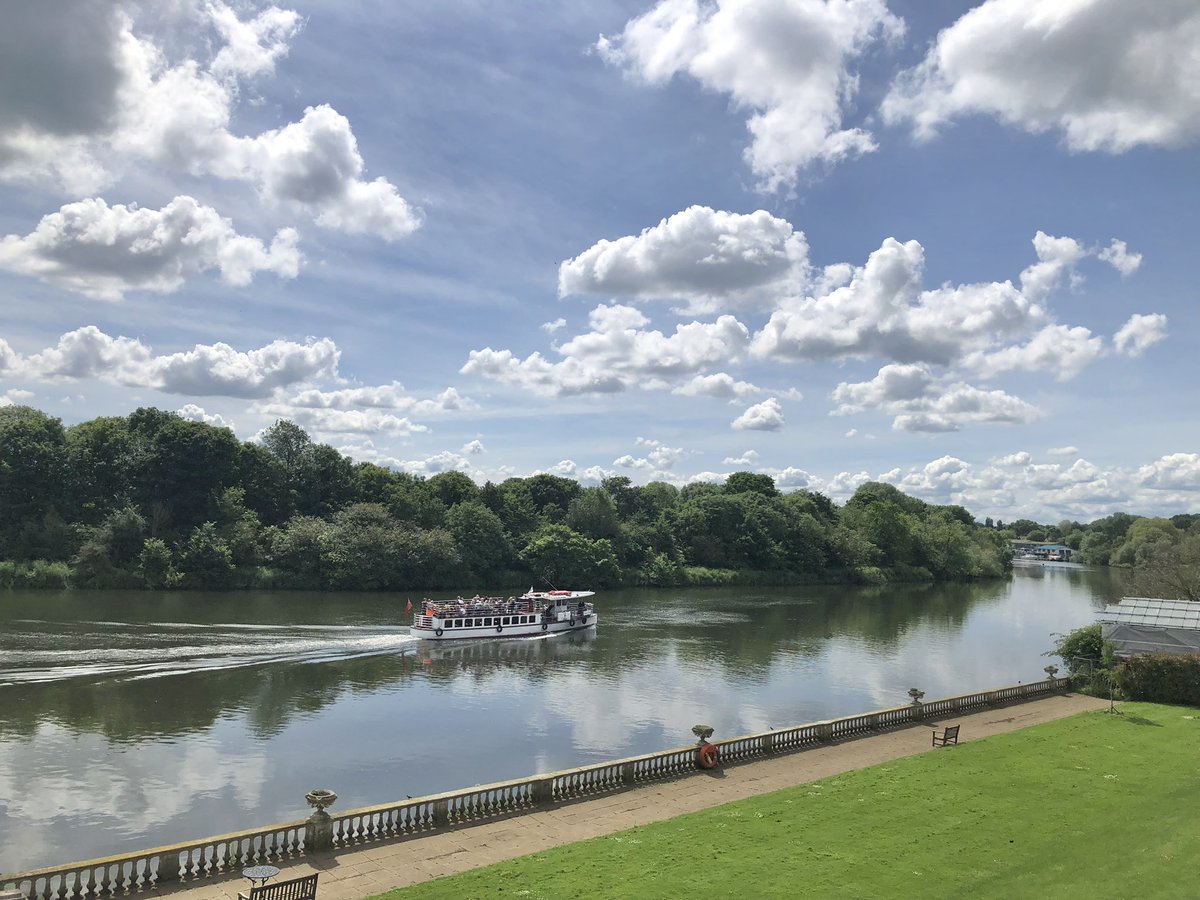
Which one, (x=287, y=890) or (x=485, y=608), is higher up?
(x=485, y=608)

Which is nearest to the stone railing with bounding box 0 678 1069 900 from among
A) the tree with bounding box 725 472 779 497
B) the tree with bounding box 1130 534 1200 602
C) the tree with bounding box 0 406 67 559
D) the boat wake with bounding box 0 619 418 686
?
the boat wake with bounding box 0 619 418 686

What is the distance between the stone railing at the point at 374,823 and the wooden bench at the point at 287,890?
2185 millimetres

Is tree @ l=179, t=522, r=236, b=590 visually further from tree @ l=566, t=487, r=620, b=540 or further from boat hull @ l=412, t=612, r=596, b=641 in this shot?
tree @ l=566, t=487, r=620, b=540

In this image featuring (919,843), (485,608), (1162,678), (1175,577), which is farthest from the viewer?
(485,608)

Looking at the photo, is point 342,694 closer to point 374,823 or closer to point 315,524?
point 374,823

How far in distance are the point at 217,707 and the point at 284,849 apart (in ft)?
76.1

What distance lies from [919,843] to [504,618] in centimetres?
4829

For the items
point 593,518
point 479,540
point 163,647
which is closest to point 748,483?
point 593,518

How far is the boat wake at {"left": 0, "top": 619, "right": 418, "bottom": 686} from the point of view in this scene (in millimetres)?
42156

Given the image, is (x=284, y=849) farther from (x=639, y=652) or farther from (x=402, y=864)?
(x=639, y=652)

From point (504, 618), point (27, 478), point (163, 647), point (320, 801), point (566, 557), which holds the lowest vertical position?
point (163, 647)

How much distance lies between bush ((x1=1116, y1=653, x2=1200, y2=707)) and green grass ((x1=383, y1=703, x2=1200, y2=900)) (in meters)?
10.6

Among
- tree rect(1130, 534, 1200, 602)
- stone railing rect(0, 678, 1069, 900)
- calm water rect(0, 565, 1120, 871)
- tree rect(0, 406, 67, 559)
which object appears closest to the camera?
stone railing rect(0, 678, 1069, 900)

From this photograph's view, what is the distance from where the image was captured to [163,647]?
1909 inches
